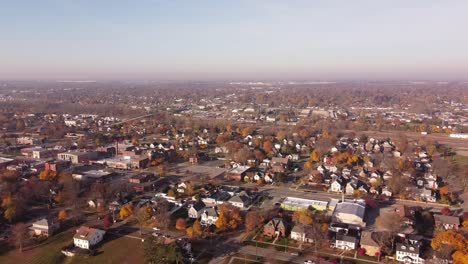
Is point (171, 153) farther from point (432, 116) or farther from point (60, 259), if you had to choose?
point (432, 116)

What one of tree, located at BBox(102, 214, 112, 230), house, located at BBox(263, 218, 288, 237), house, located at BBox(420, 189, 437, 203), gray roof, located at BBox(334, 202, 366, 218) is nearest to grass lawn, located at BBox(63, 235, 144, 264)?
tree, located at BBox(102, 214, 112, 230)

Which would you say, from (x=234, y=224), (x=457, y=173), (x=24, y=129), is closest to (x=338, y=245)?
(x=234, y=224)

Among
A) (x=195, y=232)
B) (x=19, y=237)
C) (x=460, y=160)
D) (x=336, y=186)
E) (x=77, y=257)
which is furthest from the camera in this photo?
(x=460, y=160)

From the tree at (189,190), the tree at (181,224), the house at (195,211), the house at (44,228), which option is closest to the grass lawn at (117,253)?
the tree at (181,224)

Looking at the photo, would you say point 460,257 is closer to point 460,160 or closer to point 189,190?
point 189,190

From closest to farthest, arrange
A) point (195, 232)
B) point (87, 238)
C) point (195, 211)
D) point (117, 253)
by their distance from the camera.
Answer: point (117, 253)
point (87, 238)
point (195, 232)
point (195, 211)

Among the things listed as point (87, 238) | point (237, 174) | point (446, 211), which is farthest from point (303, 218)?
point (87, 238)

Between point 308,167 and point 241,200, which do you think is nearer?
point 241,200
